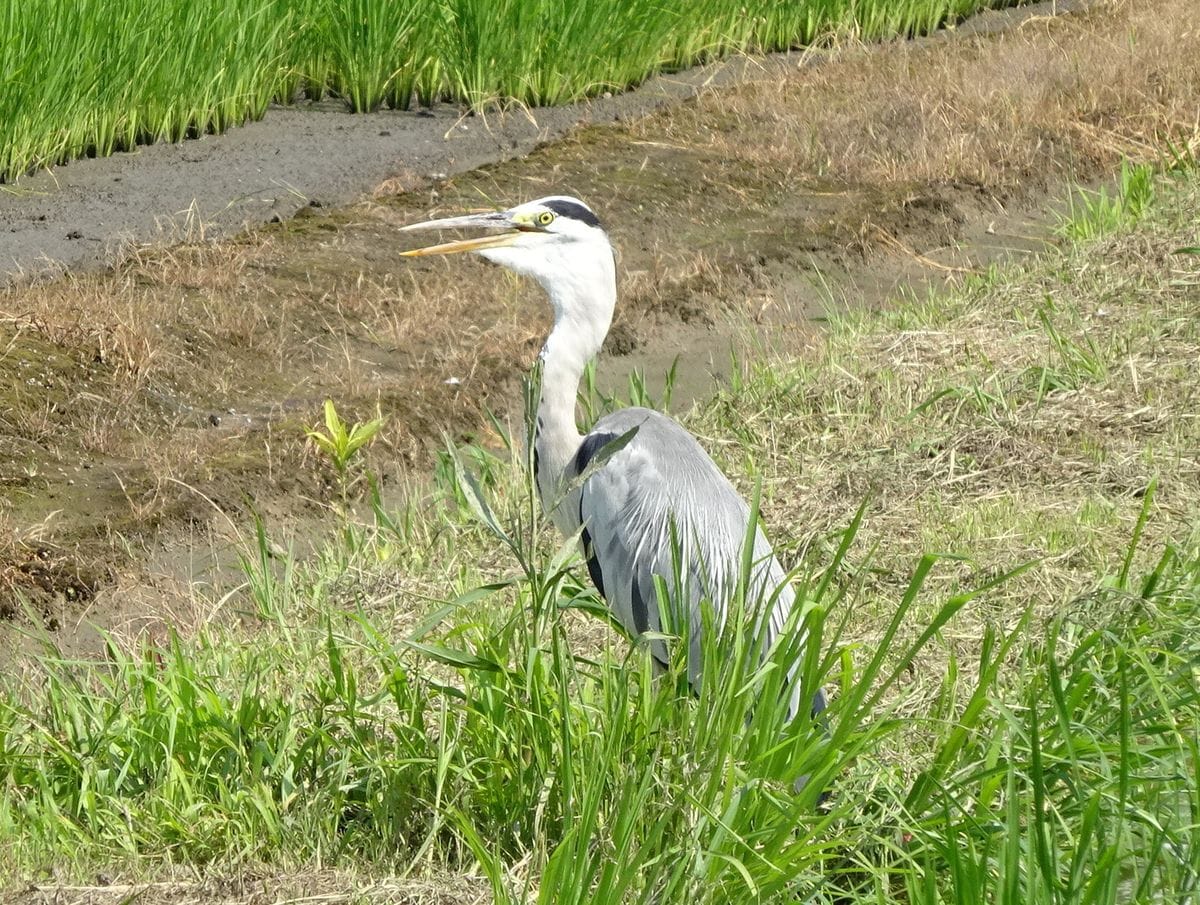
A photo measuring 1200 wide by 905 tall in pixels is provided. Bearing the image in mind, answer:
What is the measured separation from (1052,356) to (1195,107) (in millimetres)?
3887

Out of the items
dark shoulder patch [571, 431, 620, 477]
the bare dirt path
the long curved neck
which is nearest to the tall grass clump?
dark shoulder patch [571, 431, 620, 477]

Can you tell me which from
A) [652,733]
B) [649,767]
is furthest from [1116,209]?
[649,767]

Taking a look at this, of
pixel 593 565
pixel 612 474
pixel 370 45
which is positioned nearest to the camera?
pixel 612 474

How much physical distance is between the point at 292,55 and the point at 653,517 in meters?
5.56

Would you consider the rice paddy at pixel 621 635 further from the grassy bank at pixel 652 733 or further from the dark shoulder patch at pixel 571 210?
the dark shoulder patch at pixel 571 210

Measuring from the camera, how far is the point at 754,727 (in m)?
2.75

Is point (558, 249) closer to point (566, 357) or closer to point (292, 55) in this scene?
point (566, 357)

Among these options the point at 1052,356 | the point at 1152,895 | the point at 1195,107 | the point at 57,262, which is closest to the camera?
the point at 1152,895

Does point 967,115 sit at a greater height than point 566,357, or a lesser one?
greater

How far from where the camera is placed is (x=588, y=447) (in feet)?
13.0

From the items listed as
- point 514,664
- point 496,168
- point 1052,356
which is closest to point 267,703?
point 514,664

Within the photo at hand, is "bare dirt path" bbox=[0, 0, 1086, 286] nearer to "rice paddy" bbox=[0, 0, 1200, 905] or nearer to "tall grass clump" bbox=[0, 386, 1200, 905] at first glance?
"rice paddy" bbox=[0, 0, 1200, 905]

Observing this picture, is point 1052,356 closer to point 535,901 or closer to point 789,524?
point 789,524

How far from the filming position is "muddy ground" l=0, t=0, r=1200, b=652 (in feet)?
16.3
